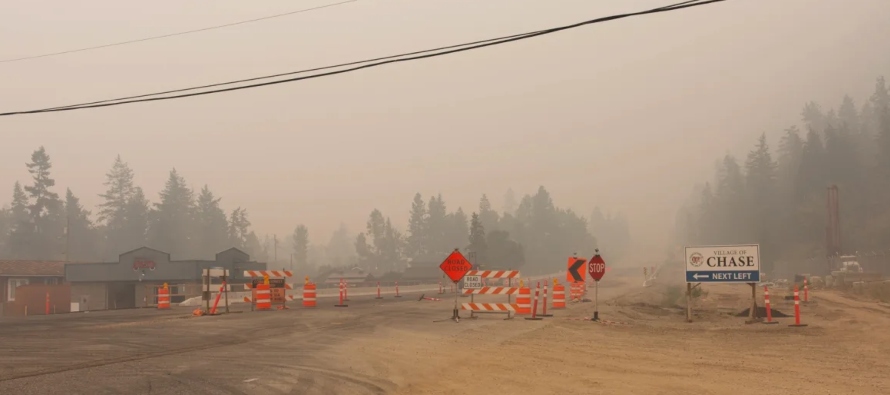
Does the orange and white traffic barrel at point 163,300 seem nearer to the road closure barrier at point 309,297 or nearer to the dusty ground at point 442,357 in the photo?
the road closure barrier at point 309,297

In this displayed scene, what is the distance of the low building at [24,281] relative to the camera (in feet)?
176

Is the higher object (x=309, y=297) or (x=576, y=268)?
(x=576, y=268)

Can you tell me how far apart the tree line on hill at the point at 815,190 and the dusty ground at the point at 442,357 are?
90907 mm

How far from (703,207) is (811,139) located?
76294 millimetres

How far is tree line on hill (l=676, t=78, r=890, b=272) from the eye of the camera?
112812 millimetres

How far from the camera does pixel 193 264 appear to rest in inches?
2581

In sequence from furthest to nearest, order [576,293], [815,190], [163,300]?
[815,190]
[576,293]
[163,300]

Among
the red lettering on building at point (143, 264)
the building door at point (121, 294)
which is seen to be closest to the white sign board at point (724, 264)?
the red lettering on building at point (143, 264)

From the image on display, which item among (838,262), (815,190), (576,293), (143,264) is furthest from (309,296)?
(815,190)

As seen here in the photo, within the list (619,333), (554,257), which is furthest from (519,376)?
(554,257)

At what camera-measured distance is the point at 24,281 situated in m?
65.8

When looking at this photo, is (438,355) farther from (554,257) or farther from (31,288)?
(554,257)

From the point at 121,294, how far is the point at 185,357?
5774cm

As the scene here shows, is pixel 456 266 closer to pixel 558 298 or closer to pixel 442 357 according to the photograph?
pixel 558 298
